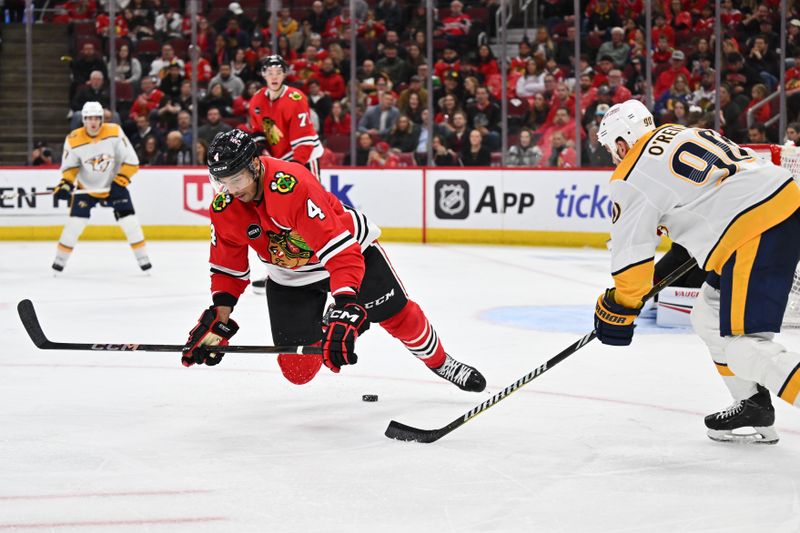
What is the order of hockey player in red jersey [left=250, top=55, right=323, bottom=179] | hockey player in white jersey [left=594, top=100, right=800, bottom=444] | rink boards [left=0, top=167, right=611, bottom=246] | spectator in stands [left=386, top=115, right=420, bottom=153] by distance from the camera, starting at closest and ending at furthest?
1. hockey player in white jersey [left=594, top=100, right=800, bottom=444]
2. hockey player in red jersey [left=250, top=55, right=323, bottom=179]
3. rink boards [left=0, top=167, right=611, bottom=246]
4. spectator in stands [left=386, top=115, right=420, bottom=153]

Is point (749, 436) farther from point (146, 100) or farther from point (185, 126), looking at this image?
point (146, 100)

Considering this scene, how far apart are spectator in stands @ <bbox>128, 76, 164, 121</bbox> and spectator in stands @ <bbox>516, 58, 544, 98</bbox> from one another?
11.2ft

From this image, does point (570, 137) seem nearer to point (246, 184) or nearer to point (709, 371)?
point (709, 371)

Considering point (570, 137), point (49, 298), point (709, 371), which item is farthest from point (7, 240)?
point (709, 371)

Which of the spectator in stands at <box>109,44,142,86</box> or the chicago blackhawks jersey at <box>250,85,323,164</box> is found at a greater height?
the spectator in stands at <box>109,44,142,86</box>

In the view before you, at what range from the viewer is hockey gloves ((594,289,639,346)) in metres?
2.91

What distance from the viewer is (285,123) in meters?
6.53

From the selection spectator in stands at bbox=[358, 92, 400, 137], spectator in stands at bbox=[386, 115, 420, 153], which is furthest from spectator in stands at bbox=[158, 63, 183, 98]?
spectator in stands at bbox=[386, 115, 420, 153]

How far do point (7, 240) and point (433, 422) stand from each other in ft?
24.8

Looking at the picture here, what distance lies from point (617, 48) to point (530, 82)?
2.56ft

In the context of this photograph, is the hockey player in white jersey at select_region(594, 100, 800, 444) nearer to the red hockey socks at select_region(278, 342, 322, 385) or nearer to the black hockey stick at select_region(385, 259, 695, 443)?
the black hockey stick at select_region(385, 259, 695, 443)

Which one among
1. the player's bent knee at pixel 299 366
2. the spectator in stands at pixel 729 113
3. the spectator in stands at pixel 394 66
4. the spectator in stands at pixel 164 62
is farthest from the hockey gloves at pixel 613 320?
the spectator in stands at pixel 164 62

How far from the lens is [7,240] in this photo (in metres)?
10.0

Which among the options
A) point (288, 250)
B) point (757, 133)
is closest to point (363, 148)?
point (757, 133)
